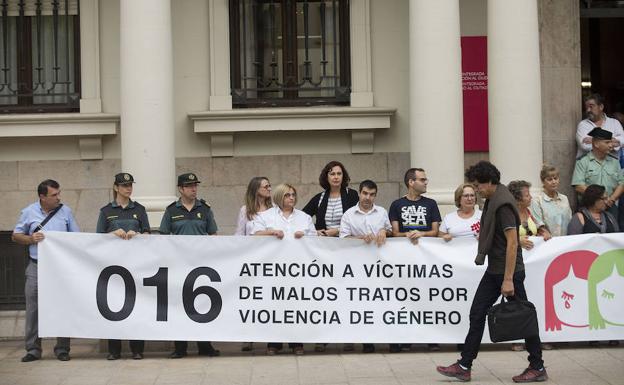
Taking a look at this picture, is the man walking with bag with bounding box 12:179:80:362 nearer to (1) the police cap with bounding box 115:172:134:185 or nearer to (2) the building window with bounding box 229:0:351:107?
(1) the police cap with bounding box 115:172:134:185

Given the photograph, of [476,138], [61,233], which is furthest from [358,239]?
[476,138]

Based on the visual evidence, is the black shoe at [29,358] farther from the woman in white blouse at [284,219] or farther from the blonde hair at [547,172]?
the blonde hair at [547,172]

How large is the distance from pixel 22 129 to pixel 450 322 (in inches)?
246

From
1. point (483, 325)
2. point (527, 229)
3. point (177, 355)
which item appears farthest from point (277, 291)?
point (527, 229)

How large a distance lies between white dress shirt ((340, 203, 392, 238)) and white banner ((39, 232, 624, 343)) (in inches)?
8.0

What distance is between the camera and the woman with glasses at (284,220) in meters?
12.3

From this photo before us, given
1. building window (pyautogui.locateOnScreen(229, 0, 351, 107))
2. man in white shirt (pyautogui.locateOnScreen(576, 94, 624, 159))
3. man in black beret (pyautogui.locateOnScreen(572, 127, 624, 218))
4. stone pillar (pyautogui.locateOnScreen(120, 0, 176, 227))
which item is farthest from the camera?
building window (pyautogui.locateOnScreen(229, 0, 351, 107))

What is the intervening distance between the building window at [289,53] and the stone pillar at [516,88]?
2380mm

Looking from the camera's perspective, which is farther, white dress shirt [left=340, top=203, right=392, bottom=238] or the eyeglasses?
the eyeglasses

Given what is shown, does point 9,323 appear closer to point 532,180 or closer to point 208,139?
point 208,139

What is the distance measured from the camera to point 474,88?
1540 centimetres

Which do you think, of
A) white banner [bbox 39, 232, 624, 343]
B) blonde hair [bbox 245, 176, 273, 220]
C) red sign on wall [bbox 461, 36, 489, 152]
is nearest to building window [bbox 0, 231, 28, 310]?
white banner [bbox 39, 232, 624, 343]

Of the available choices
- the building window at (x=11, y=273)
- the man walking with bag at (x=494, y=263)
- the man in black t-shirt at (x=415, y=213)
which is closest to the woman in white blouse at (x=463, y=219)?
the man in black t-shirt at (x=415, y=213)

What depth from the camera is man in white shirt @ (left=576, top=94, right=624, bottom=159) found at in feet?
49.4
